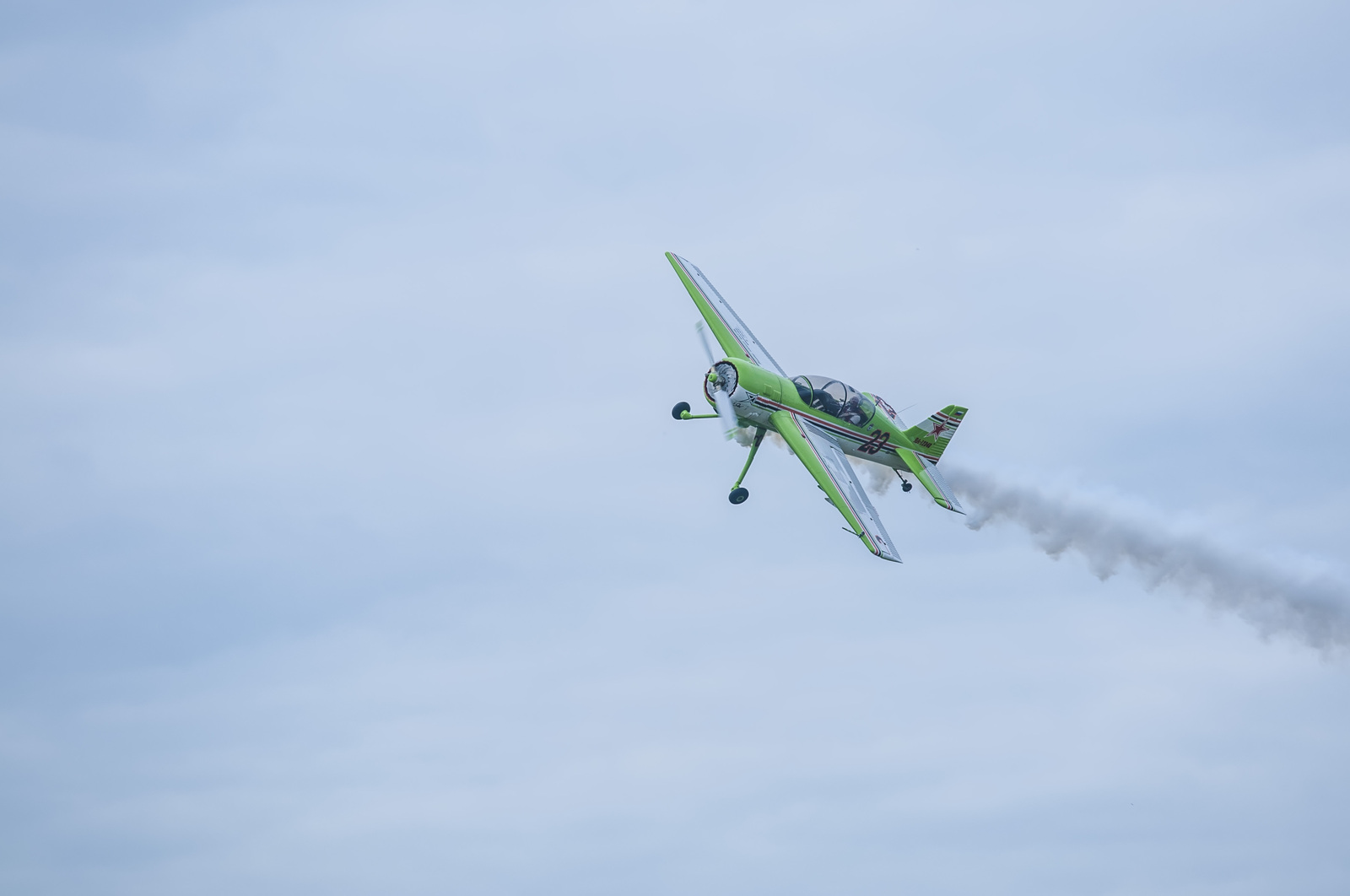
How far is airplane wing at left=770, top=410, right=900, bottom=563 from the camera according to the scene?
2157 inches

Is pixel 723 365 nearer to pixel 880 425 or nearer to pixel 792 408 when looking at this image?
pixel 792 408

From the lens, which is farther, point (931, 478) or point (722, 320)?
point (722, 320)

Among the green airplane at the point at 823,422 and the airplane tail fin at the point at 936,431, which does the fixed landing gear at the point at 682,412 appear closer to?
the green airplane at the point at 823,422

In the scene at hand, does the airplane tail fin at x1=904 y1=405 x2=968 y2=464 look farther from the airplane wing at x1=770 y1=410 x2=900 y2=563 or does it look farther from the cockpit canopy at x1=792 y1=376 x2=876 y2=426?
the airplane wing at x1=770 y1=410 x2=900 y2=563

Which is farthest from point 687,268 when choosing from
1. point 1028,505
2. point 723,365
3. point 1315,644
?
point 1315,644

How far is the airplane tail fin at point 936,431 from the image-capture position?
6269cm

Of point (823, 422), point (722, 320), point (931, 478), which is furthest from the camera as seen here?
point (722, 320)

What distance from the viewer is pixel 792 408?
59688 millimetres

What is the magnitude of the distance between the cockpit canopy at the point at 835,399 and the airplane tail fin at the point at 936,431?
6.43ft

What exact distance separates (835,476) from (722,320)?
10085 mm

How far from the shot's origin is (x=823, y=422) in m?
60.5

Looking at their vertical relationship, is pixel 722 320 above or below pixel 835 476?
above

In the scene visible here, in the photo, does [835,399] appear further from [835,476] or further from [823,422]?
[835,476]

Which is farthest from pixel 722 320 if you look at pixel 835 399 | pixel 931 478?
pixel 931 478
